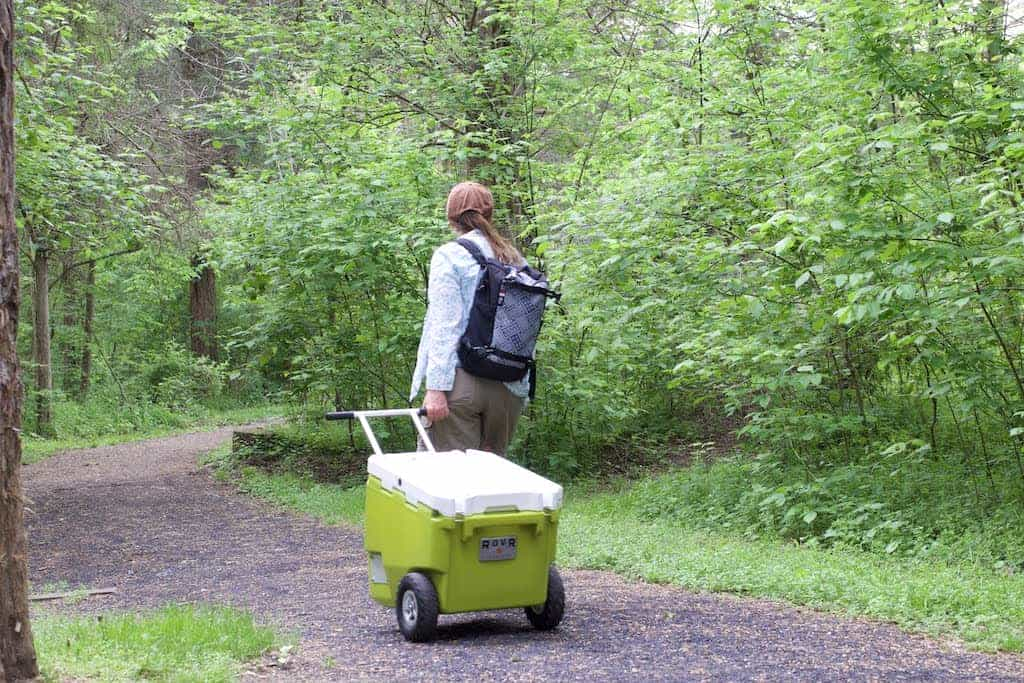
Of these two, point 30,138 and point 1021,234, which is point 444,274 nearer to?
point 1021,234

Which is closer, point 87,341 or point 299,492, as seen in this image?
point 299,492

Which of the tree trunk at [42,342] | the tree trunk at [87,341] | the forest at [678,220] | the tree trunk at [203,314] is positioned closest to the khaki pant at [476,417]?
the forest at [678,220]

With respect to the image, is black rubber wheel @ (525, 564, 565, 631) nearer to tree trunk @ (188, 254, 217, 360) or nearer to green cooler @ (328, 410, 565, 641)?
green cooler @ (328, 410, 565, 641)

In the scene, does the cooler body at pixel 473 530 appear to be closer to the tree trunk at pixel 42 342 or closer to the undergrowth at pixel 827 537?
the undergrowth at pixel 827 537

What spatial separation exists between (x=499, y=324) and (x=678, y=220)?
401 cm

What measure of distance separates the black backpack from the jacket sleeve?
0.19 feet

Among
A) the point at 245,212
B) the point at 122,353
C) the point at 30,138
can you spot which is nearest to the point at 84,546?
the point at 30,138

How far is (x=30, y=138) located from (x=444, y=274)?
18.6 feet

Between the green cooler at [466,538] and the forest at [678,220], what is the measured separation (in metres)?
2.35

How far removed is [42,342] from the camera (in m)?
19.1

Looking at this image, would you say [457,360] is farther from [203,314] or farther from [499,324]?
[203,314]

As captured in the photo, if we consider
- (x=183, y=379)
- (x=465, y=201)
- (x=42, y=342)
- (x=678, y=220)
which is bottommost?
(x=183, y=379)

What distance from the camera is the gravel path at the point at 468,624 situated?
4195 millimetres

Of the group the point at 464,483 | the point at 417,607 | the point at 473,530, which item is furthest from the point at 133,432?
the point at 473,530
